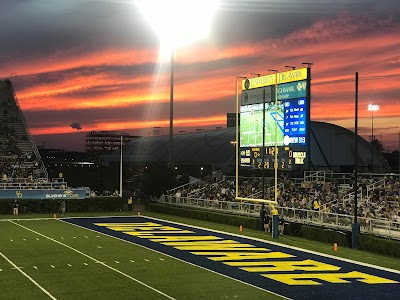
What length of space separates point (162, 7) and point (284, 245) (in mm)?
20041

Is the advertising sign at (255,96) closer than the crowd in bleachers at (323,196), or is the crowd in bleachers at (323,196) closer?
the crowd in bleachers at (323,196)

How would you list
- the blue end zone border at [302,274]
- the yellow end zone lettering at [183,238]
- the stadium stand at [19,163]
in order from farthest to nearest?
the stadium stand at [19,163], the yellow end zone lettering at [183,238], the blue end zone border at [302,274]

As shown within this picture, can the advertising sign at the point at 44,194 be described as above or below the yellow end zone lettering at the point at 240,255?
above

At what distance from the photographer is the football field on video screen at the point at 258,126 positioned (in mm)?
29734

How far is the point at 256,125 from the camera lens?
3086cm

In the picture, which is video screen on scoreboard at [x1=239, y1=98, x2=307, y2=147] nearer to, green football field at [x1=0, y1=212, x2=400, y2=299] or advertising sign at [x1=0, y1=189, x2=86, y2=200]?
green football field at [x1=0, y1=212, x2=400, y2=299]

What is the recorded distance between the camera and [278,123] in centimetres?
2981

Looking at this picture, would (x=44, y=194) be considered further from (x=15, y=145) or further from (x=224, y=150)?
(x=224, y=150)

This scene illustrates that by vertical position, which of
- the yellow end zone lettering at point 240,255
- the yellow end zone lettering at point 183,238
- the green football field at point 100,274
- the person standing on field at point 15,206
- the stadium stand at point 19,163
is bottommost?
the green football field at point 100,274

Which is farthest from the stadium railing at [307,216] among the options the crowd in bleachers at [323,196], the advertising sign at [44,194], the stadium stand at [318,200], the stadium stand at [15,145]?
the stadium stand at [15,145]

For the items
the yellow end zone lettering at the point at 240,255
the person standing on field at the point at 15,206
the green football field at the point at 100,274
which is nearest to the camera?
the green football field at the point at 100,274

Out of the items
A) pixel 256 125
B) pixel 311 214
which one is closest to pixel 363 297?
pixel 311 214

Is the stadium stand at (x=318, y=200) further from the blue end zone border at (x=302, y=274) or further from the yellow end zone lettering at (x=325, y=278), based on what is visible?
the yellow end zone lettering at (x=325, y=278)

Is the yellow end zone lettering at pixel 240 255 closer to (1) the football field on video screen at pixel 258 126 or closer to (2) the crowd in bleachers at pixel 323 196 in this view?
(2) the crowd in bleachers at pixel 323 196
